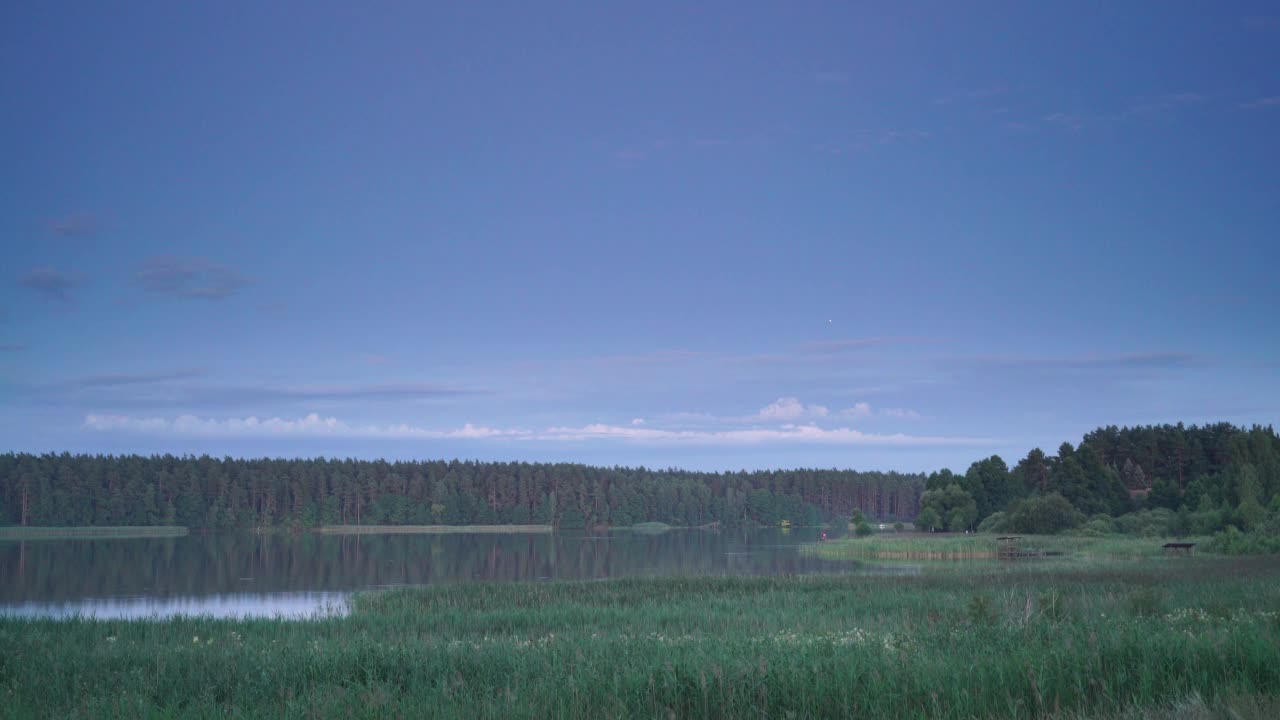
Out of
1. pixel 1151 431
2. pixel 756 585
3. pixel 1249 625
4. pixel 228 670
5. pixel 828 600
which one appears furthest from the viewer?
pixel 1151 431

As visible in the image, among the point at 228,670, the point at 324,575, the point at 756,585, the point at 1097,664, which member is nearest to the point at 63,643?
the point at 228,670

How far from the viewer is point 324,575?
57.6m

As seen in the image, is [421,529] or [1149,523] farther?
[421,529]

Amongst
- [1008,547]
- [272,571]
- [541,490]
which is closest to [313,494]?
[541,490]

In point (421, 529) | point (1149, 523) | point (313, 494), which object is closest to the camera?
point (1149, 523)

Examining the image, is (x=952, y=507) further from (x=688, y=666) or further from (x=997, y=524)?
(x=688, y=666)

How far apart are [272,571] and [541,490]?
12759 centimetres

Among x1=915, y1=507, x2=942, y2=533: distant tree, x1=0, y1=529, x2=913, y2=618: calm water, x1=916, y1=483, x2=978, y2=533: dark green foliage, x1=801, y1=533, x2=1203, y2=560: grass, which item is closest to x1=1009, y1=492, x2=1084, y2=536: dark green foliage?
x1=801, y1=533, x2=1203, y2=560: grass

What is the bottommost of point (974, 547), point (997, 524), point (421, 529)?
point (421, 529)

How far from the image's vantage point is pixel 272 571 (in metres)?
60.7

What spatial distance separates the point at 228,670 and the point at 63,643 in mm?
7823

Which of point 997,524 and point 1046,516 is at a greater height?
point 1046,516

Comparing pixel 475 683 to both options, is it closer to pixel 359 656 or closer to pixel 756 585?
pixel 359 656

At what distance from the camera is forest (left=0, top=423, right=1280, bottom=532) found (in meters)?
83.9
